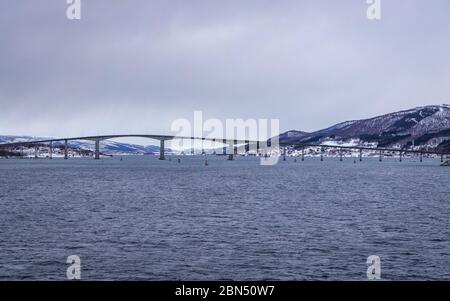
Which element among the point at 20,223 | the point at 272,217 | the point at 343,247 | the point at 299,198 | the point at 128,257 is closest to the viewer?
the point at 128,257

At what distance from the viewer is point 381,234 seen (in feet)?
130

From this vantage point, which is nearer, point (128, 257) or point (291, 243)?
point (128, 257)

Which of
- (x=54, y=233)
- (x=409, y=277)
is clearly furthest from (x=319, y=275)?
(x=54, y=233)

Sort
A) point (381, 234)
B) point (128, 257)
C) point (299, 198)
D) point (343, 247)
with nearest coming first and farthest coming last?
point (128, 257)
point (343, 247)
point (381, 234)
point (299, 198)

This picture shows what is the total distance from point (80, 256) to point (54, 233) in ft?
31.7

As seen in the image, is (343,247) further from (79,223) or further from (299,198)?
(299,198)

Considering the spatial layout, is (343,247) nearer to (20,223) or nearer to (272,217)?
(272,217)

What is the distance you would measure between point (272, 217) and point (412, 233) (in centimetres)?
1380
